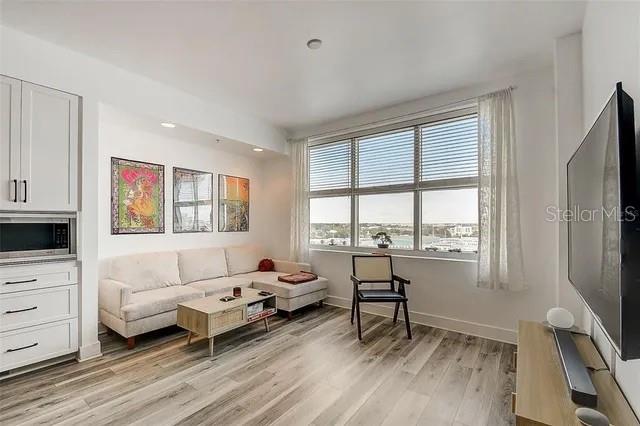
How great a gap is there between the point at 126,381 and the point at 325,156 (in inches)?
143

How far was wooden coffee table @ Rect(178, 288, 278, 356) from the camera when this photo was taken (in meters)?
2.77

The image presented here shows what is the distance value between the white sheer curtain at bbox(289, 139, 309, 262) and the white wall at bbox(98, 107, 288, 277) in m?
0.41

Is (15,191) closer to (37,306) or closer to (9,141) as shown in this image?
(9,141)

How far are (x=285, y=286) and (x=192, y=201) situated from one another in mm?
1861

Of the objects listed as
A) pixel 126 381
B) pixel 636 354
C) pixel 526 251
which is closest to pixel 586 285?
pixel 636 354

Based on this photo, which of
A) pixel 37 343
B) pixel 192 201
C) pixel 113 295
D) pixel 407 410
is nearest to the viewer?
pixel 407 410

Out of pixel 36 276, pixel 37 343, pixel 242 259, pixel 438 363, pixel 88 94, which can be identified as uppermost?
pixel 88 94

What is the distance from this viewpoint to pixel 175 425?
1812 millimetres

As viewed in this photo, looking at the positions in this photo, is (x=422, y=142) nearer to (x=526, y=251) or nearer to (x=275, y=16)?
(x=526, y=251)

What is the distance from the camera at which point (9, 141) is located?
232 centimetres

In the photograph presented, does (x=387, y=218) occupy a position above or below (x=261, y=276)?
above

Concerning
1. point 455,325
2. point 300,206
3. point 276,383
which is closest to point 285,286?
point 300,206

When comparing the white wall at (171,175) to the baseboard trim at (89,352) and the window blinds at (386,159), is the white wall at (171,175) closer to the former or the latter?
the baseboard trim at (89,352)

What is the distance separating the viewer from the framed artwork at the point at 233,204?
473 centimetres
